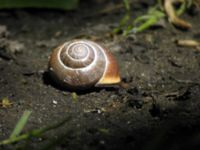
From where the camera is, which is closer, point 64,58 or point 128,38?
point 64,58

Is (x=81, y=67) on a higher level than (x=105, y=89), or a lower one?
higher

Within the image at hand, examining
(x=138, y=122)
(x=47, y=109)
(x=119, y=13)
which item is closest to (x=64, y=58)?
(x=47, y=109)

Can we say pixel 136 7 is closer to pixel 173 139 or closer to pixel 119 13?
pixel 119 13

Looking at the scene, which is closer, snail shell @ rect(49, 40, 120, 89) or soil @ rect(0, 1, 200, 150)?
soil @ rect(0, 1, 200, 150)

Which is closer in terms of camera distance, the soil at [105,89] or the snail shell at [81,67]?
the soil at [105,89]
